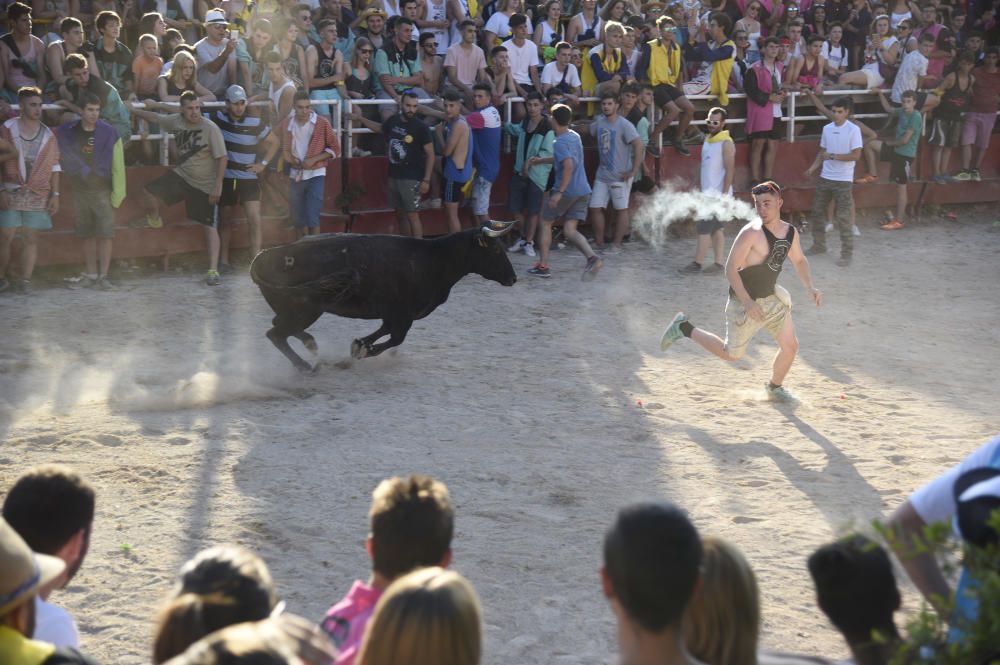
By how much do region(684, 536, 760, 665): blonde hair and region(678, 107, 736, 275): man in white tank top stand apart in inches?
428

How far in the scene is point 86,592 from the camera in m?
5.66

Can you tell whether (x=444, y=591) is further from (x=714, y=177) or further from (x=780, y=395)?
(x=714, y=177)

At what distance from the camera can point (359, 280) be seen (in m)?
9.62

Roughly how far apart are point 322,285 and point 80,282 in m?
3.87

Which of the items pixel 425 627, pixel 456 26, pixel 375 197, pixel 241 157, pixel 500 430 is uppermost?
pixel 456 26

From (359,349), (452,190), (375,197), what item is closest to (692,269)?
(452,190)

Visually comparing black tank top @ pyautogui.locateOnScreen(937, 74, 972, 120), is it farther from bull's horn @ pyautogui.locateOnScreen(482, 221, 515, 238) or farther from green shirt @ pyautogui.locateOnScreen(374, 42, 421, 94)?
bull's horn @ pyautogui.locateOnScreen(482, 221, 515, 238)

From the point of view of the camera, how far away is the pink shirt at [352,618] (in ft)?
11.0

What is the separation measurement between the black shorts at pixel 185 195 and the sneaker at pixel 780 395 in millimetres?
6315

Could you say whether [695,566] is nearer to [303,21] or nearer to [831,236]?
[303,21]

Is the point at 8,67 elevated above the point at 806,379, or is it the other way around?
the point at 8,67

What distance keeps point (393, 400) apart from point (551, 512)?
2498mm

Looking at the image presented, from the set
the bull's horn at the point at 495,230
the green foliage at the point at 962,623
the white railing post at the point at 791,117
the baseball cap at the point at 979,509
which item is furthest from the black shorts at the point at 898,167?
the green foliage at the point at 962,623

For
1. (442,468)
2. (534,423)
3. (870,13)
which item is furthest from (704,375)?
(870,13)
